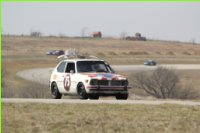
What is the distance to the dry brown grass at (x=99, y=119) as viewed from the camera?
1407 centimetres

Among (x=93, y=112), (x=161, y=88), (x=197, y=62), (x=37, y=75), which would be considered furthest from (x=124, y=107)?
(x=197, y=62)

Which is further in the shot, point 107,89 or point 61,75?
point 61,75

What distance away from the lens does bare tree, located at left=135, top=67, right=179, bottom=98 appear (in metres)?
48.7

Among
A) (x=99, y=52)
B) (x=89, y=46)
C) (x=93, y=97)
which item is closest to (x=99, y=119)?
(x=93, y=97)

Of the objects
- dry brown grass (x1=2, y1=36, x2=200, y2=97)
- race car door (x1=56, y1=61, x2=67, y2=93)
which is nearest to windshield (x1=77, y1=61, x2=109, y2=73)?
Result: race car door (x1=56, y1=61, x2=67, y2=93)

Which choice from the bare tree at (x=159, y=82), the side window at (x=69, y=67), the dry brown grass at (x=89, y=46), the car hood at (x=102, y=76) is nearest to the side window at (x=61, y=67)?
the side window at (x=69, y=67)

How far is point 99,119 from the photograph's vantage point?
15.0 meters

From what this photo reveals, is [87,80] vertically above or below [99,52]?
above

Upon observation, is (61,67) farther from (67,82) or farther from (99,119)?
(99,119)

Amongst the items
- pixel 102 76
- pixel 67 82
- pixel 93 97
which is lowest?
pixel 93 97

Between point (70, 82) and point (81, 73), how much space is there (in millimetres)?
598

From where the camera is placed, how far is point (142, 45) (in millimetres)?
119938

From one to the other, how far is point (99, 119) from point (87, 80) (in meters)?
7.29

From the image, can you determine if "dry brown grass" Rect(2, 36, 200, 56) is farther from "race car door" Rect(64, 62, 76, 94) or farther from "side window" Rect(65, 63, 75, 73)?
"race car door" Rect(64, 62, 76, 94)
